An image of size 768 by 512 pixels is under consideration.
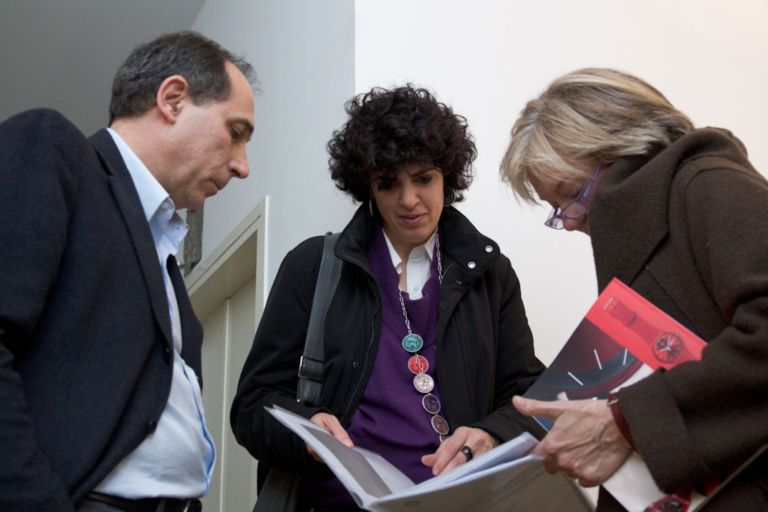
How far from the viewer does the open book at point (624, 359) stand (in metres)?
1.20

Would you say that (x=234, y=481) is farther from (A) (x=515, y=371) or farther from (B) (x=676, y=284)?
(B) (x=676, y=284)

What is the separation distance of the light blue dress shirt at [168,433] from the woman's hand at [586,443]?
546mm

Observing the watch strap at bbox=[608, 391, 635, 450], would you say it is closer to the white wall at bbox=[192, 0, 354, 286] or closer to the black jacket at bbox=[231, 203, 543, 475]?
the black jacket at bbox=[231, 203, 543, 475]

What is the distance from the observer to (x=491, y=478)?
1.26 metres

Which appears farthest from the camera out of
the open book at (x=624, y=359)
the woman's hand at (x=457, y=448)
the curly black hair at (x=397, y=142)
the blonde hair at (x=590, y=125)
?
the curly black hair at (x=397, y=142)

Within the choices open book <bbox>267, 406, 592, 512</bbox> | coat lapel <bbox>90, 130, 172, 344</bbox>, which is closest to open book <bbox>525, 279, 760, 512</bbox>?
open book <bbox>267, 406, 592, 512</bbox>

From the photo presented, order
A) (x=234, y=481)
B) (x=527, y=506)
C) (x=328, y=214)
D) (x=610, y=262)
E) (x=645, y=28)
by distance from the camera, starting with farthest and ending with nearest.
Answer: (x=234, y=481) < (x=645, y=28) < (x=328, y=214) < (x=527, y=506) < (x=610, y=262)

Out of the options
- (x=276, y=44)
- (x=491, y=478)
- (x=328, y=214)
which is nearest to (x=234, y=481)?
(x=328, y=214)

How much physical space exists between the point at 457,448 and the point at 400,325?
13.9 inches

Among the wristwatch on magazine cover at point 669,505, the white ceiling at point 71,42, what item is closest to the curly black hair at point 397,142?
the wristwatch on magazine cover at point 669,505

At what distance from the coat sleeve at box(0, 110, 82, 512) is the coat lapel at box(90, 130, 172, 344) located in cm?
11

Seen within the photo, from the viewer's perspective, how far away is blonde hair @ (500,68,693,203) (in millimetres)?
1437

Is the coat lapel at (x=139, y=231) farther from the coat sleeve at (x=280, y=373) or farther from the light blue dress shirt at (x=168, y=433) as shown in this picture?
the coat sleeve at (x=280, y=373)

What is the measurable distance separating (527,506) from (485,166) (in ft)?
4.47
